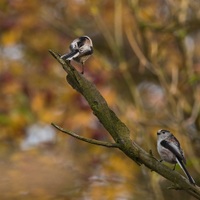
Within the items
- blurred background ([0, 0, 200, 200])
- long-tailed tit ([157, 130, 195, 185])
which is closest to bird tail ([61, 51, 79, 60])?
long-tailed tit ([157, 130, 195, 185])

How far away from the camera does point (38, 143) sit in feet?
16.4

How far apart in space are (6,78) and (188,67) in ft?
9.74

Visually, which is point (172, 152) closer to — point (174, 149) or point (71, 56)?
point (174, 149)

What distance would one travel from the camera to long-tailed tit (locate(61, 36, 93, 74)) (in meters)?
0.96

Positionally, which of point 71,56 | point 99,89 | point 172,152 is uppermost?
point 99,89

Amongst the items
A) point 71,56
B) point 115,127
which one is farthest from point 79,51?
point 115,127

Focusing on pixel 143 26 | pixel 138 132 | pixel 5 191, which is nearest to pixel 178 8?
pixel 143 26

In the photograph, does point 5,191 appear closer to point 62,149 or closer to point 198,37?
point 62,149

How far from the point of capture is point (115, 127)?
1004 mm

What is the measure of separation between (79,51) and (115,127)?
147mm

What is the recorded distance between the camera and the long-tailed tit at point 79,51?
0.96 meters

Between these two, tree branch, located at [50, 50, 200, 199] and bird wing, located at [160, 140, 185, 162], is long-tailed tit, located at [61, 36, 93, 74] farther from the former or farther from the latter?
bird wing, located at [160, 140, 185, 162]

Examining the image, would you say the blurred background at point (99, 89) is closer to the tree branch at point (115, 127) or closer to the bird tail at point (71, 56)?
the tree branch at point (115, 127)

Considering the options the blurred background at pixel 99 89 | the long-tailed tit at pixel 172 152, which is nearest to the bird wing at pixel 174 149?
the long-tailed tit at pixel 172 152
